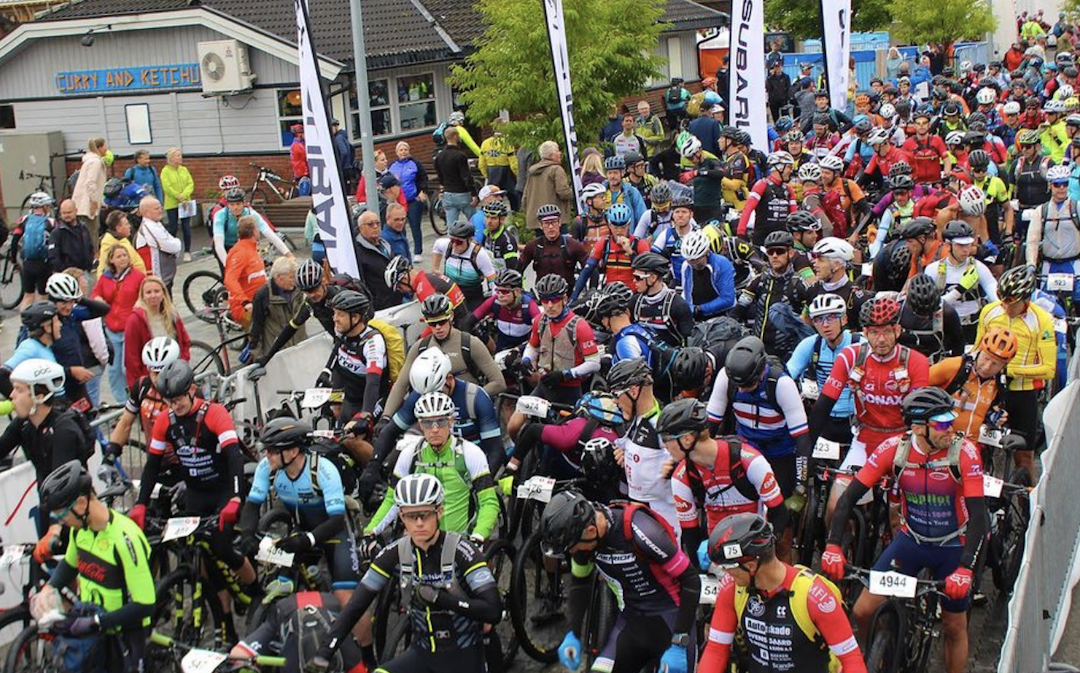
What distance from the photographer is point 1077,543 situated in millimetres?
Result: 10305

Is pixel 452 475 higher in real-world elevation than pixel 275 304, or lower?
lower

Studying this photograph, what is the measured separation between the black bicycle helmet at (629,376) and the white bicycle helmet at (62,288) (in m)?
5.50

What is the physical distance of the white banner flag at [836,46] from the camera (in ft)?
71.8

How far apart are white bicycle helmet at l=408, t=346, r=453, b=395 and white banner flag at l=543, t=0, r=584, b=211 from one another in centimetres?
727

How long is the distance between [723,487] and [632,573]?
945 mm

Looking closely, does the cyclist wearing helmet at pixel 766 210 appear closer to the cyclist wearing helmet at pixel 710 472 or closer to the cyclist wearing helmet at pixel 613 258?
the cyclist wearing helmet at pixel 613 258

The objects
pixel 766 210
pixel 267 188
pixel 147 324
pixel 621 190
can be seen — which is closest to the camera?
pixel 147 324

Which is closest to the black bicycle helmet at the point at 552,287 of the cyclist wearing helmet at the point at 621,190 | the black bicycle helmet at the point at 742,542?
the black bicycle helmet at the point at 742,542

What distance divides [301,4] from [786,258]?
5.95m

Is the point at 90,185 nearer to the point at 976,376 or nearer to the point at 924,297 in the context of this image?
the point at 924,297

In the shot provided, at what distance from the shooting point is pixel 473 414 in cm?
986

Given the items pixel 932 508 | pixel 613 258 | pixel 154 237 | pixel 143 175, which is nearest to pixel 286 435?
pixel 932 508

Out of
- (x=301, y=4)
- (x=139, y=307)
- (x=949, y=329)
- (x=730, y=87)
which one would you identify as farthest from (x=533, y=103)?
(x=949, y=329)

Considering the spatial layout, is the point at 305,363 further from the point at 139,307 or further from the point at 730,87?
the point at 730,87
